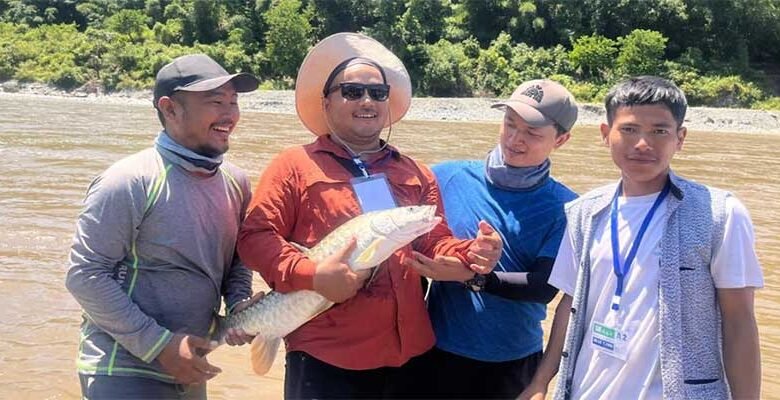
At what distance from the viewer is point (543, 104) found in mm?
2945

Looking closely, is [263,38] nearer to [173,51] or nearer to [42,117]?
[173,51]

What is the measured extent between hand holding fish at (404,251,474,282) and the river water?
8.14 ft

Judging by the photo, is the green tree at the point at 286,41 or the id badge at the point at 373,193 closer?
the id badge at the point at 373,193

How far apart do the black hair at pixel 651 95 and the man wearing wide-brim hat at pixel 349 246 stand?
641mm

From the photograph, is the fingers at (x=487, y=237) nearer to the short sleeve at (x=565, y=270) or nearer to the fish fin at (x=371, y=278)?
the short sleeve at (x=565, y=270)

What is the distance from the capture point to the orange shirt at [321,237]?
2.66 m

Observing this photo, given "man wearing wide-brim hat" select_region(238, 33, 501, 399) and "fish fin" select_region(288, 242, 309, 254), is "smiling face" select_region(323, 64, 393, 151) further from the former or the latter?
"fish fin" select_region(288, 242, 309, 254)

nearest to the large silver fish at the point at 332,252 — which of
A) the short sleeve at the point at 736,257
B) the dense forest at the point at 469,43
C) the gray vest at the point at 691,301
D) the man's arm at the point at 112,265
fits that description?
the man's arm at the point at 112,265

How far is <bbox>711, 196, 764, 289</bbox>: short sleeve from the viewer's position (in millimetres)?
2080

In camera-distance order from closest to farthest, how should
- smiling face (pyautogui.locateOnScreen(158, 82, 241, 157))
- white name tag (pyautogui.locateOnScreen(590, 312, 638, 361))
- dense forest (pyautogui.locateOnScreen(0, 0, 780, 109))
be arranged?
white name tag (pyautogui.locateOnScreen(590, 312, 638, 361))
smiling face (pyautogui.locateOnScreen(158, 82, 241, 157))
dense forest (pyautogui.locateOnScreen(0, 0, 780, 109))

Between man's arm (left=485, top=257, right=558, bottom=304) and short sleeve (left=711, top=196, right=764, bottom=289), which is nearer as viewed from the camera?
short sleeve (left=711, top=196, right=764, bottom=289)

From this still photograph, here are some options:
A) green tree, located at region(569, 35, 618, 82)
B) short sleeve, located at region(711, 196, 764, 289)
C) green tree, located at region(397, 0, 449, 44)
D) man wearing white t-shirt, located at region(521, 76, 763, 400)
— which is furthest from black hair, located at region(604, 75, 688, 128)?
green tree, located at region(397, 0, 449, 44)

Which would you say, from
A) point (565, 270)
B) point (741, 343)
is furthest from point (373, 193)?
point (741, 343)

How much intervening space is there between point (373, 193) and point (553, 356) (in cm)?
90
